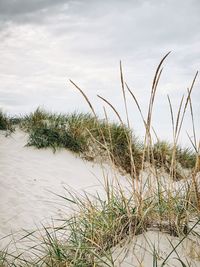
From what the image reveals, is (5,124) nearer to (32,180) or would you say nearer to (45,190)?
(32,180)

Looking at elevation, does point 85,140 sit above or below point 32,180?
above

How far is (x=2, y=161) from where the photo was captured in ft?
19.2

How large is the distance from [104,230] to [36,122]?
5281mm

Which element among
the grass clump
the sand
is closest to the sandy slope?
the sand

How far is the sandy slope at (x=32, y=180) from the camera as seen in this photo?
13.3 ft

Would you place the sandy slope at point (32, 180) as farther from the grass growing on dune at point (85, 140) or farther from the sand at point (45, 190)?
the grass growing on dune at point (85, 140)

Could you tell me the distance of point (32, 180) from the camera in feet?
17.3

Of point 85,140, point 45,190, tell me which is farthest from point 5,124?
point 45,190

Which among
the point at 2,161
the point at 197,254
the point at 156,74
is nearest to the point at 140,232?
the point at 197,254

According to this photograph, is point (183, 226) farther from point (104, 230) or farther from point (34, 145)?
point (34, 145)

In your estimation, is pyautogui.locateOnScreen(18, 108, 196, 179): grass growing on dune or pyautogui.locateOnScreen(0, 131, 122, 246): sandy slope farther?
pyautogui.locateOnScreen(18, 108, 196, 179): grass growing on dune

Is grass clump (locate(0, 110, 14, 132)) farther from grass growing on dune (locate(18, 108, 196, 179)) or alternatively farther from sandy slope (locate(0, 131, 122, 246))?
grass growing on dune (locate(18, 108, 196, 179))

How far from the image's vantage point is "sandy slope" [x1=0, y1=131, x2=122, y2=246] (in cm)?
407

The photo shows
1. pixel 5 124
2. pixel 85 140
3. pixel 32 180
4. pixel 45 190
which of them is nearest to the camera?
pixel 45 190
